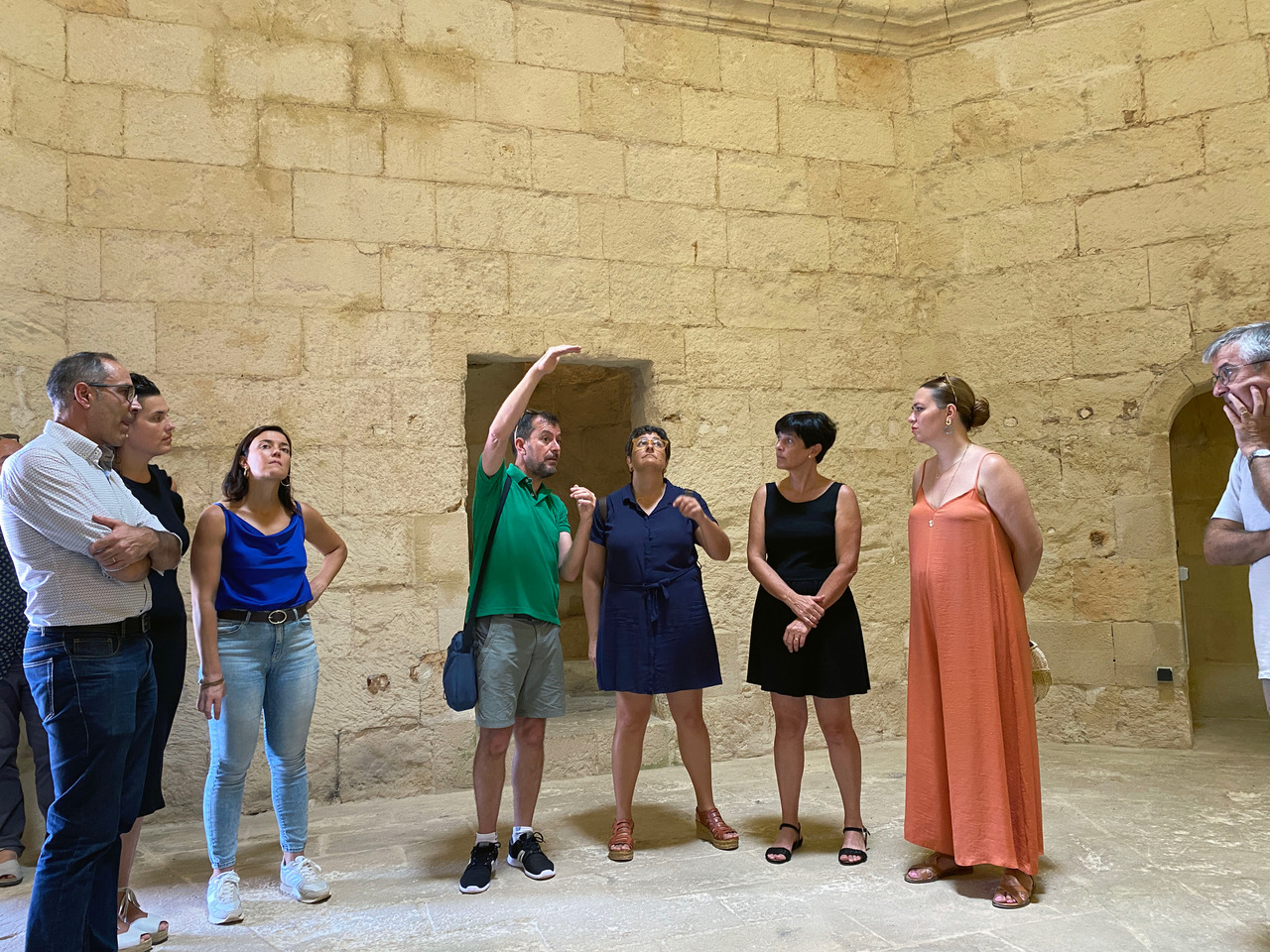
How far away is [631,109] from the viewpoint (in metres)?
4.93

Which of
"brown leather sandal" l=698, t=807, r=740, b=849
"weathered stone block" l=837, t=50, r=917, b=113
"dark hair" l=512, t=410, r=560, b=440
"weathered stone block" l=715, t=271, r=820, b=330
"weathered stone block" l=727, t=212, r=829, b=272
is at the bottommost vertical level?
"brown leather sandal" l=698, t=807, r=740, b=849

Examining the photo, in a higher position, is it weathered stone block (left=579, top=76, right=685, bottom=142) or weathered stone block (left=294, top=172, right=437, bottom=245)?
weathered stone block (left=579, top=76, right=685, bottom=142)

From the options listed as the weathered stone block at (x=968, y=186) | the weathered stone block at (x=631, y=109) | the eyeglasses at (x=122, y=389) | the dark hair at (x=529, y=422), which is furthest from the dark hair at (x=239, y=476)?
the weathered stone block at (x=968, y=186)

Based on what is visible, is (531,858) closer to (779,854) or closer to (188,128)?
(779,854)

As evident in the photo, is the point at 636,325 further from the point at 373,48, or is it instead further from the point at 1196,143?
the point at 1196,143

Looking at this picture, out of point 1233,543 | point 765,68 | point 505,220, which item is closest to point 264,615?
point 505,220

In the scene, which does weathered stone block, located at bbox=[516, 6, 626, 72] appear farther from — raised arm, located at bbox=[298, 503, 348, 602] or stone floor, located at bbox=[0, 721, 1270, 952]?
stone floor, located at bbox=[0, 721, 1270, 952]

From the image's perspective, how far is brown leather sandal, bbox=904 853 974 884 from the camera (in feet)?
9.78

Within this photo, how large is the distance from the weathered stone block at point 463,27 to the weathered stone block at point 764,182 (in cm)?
128

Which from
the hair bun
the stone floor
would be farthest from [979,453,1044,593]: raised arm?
the stone floor

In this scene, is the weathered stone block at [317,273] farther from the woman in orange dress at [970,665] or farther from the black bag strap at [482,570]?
the woman in orange dress at [970,665]

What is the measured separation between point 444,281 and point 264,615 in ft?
7.11

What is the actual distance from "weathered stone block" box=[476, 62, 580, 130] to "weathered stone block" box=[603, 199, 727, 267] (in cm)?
51

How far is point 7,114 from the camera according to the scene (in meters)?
3.92
